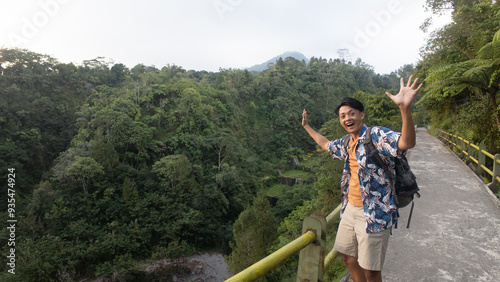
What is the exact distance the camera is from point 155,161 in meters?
22.9

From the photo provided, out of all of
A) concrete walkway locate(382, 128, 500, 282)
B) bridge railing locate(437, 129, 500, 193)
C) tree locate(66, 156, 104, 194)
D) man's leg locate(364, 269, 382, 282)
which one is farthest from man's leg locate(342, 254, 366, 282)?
tree locate(66, 156, 104, 194)

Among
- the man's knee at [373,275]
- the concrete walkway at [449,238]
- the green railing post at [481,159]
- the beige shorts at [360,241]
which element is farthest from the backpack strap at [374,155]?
the green railing post at [481,159]

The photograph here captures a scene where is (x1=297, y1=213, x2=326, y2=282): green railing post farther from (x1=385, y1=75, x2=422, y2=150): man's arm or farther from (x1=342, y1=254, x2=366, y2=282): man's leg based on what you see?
(x1=385, y1=75, x2=422, y2=150): man's arm

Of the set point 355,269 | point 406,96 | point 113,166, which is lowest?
point 113,166

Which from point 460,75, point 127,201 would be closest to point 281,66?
point 127,201

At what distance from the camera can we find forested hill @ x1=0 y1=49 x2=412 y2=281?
15.7 meters

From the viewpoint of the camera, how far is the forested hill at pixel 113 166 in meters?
15.7

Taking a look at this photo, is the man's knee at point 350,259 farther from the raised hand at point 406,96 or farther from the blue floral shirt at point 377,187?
the raised hand at point 406,96

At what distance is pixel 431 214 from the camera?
3.87 meters

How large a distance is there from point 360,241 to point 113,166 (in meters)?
21.7

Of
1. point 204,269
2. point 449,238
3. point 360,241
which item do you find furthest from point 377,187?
point 204,269

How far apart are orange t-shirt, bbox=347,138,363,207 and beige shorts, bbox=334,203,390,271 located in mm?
43

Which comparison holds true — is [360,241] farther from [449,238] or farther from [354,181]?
[449,238]

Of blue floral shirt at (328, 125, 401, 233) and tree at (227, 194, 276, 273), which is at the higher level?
blue floral shirt at (328, 125, 401, 233)
